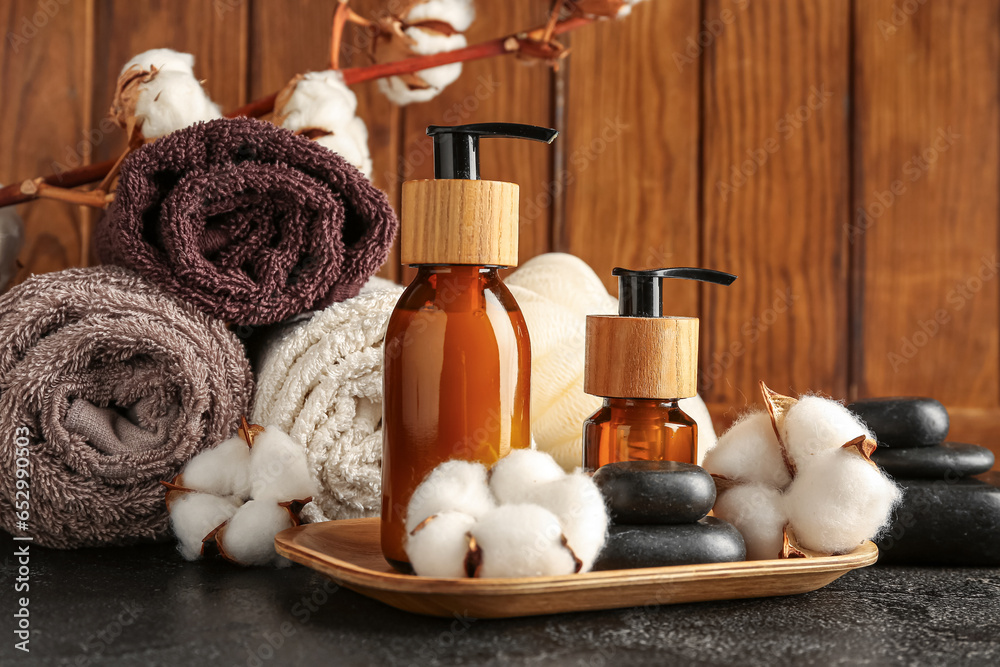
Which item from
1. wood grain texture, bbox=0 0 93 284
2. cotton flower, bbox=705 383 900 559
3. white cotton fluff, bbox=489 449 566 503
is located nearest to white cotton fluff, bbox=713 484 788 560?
cotton flower, bbox=705 383 900 559

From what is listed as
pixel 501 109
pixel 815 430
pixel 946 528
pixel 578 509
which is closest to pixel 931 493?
pixel 946 528

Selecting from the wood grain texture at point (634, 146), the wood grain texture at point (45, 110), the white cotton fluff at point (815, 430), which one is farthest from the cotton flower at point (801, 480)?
the wood grain texture at point (45, 110)

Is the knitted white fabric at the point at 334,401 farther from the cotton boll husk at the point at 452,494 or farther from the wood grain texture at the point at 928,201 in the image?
the wood grain texture at the point at 928,201

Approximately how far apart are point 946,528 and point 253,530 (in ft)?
1.26

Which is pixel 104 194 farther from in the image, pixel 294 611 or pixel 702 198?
pixel 702 198

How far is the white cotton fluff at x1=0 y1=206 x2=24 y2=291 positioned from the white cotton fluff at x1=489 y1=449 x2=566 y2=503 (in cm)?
48

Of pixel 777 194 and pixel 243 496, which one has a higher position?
pixel 777 194

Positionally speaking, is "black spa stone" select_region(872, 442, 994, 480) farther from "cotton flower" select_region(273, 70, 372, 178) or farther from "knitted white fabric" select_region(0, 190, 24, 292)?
"knitted white fabric" select_region(0, 190, 24, 292)

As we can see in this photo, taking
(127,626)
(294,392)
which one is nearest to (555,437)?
(294,392)

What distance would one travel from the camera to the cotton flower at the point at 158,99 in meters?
0.56

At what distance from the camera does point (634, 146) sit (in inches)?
36.3

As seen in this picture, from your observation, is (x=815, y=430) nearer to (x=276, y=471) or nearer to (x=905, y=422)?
(x=905, y=422)

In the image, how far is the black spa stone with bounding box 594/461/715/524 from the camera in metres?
0.38

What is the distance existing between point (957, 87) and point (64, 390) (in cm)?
92
